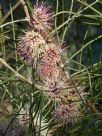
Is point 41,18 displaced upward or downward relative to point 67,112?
upward

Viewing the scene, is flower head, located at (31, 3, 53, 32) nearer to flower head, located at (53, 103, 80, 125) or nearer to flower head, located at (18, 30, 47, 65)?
flower head, located at (18, 30, 47, 65)

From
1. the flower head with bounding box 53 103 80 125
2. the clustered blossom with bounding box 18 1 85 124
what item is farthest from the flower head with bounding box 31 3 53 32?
the flower head with bounding box 53 103 80 125

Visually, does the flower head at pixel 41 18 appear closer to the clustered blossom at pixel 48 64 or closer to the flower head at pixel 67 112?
the clustered blossom at pixel 48 64

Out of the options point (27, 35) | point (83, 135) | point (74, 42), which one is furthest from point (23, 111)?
point (74, 42)

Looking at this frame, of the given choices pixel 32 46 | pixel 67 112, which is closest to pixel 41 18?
pixel 32 46

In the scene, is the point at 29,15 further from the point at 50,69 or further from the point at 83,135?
the point at 83,135

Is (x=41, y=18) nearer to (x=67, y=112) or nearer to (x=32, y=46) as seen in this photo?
(x=32, y=46)
